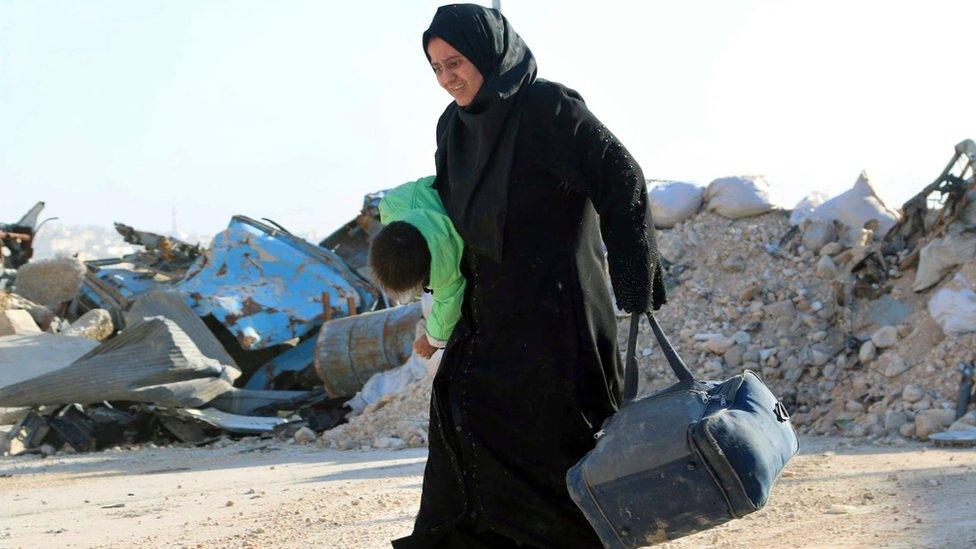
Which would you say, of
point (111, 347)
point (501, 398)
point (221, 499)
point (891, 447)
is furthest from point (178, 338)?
point (501, 398)

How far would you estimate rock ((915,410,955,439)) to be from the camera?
6844 mm

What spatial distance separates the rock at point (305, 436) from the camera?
29.3 ft

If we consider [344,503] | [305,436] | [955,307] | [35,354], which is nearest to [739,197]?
[955,307]

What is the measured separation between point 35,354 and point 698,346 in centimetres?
575

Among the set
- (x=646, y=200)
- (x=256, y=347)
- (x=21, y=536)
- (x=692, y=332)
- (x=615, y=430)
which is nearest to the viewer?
(x=615, y=430)

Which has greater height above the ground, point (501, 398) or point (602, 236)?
point (602, 236)

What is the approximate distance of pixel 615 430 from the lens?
2.52 meters

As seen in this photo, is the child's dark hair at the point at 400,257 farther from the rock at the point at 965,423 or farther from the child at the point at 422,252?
the rock at the point at 965,423

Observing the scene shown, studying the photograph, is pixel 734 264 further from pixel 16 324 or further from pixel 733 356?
pixel 16 324

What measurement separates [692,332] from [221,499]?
393cm

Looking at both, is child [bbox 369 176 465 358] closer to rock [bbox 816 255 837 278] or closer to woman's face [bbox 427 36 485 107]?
woman's face [bbox 427 36 485 107]

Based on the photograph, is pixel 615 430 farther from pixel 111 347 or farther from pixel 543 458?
pixel 111 347

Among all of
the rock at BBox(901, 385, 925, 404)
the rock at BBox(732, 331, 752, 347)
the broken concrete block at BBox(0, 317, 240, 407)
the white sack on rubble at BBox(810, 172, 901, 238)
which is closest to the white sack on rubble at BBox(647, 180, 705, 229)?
the white sack on rubble at BBox(810, 172, 901, 238)

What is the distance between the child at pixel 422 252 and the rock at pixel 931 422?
4.72 meters
